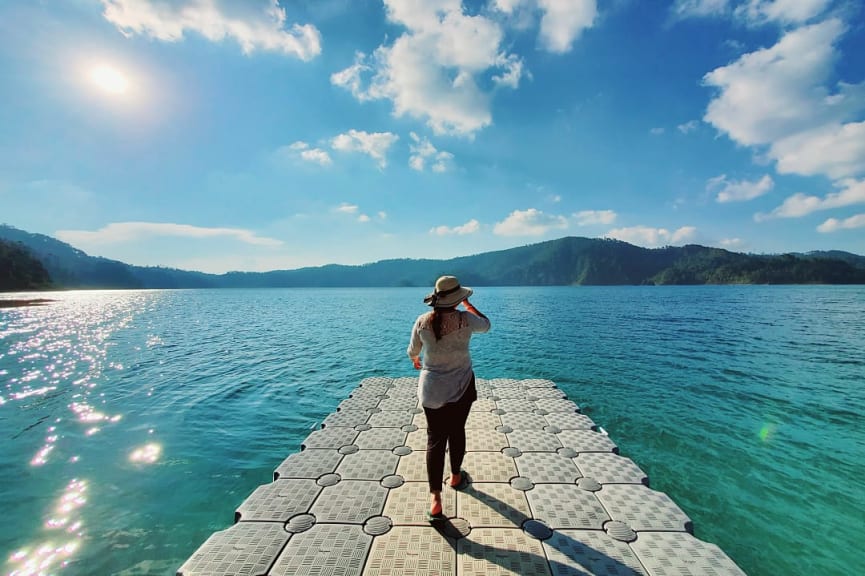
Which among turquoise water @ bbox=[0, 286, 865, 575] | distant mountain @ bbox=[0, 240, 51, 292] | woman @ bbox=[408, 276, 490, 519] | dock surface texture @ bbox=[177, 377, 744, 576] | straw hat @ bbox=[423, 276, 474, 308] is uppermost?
distant mountain @ bbox=[0, 240, 51, 292]

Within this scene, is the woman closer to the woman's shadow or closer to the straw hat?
the straw hat

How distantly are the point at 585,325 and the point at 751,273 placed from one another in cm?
22422

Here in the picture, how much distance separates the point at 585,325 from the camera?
3559 centimetres

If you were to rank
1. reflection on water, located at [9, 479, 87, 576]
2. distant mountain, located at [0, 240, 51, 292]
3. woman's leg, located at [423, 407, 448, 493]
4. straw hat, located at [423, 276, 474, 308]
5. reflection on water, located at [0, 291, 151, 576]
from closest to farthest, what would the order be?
straw hat, located at [423, 276, 474, 308] < woman's leg, located at [423, 407, 448, 493] < reflection on water, located at [9, 479, 87, 576] < reflection on water, located at [0, 291, 151, 576] < distant mountain, located at [0, 240, 51, 292]

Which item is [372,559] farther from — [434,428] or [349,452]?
[349,452]

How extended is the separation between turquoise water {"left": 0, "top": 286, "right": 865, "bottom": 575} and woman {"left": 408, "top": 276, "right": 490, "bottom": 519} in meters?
4.12

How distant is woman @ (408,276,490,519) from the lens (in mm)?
4582

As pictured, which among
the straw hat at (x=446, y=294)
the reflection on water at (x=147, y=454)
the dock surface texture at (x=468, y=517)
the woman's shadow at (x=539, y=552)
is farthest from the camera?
the reflection on water at (x=147, y=454)

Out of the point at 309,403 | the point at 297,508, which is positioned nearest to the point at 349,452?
the point at 297,508

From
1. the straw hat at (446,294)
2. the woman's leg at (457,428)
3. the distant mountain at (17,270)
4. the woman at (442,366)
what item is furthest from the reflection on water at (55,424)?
the distant mountain at (17,270)

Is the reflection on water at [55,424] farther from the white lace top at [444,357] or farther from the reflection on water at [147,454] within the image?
the white lace top at [444,357]

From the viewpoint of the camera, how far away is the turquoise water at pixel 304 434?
231 inches

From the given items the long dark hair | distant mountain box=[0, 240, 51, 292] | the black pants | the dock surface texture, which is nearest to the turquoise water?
the dock surface texture

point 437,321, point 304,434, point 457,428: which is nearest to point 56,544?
point 304,434
